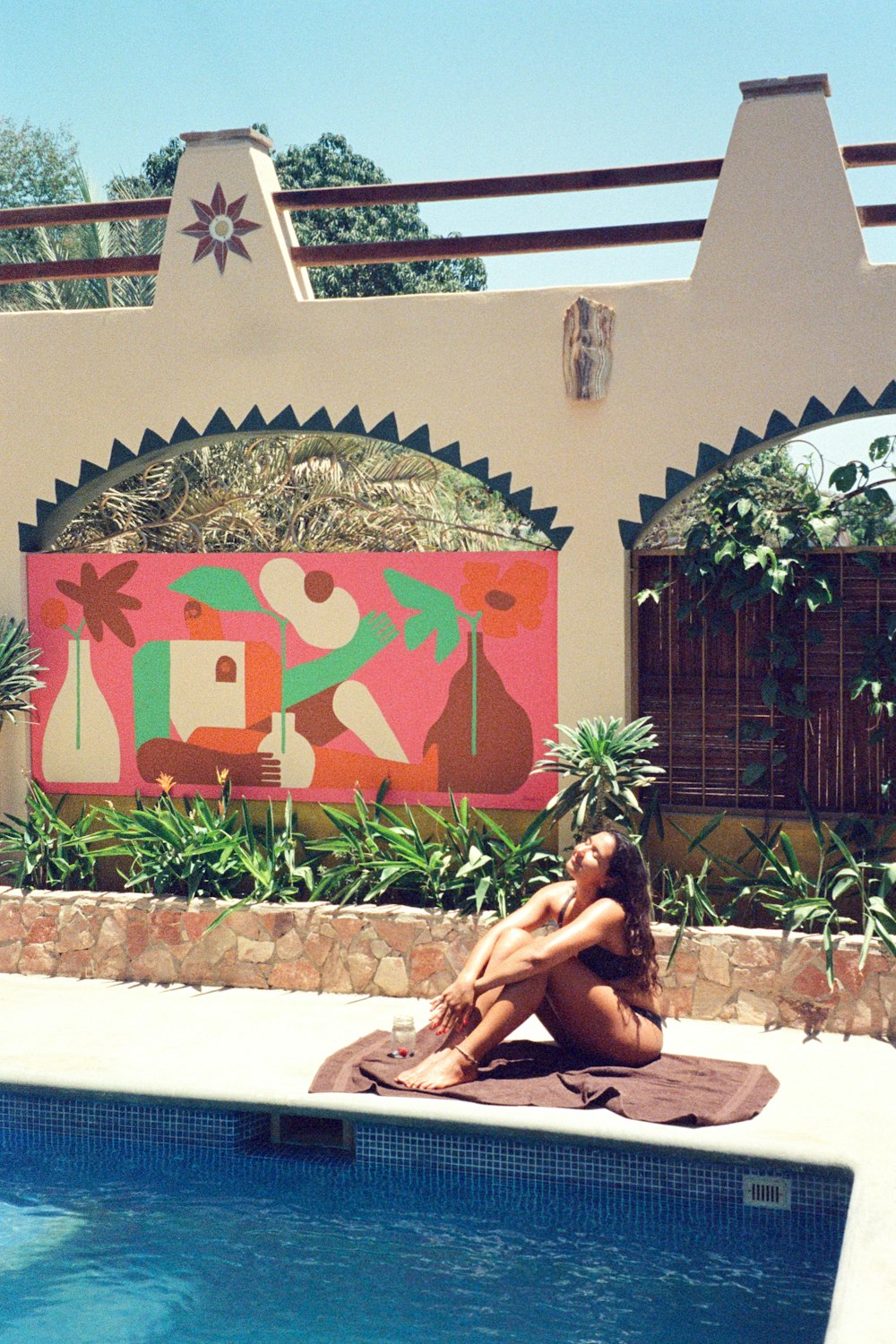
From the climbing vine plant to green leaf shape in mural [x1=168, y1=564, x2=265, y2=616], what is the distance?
98.2 inches

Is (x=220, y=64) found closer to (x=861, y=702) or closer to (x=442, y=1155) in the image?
(x=861, y=702)

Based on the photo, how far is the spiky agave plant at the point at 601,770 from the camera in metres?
7.62

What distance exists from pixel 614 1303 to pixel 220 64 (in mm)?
16818

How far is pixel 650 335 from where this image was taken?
801 centimetres

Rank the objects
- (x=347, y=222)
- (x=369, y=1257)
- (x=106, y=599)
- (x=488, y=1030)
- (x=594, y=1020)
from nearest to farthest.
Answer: (x=369, y=1257), (x=488, y=1030), (x=594, y=1020), (x=106, y=599), (x=347, y=222)

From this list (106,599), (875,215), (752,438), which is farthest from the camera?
(106,599)

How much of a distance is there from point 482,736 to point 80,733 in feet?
8.81

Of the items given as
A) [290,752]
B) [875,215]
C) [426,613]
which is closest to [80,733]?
[290,752]

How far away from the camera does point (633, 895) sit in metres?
6.07

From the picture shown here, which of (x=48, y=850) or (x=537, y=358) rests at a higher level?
(x=537, y=358)

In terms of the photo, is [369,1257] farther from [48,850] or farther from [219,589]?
[219,589]

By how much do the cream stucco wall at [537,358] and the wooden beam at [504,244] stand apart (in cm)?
17

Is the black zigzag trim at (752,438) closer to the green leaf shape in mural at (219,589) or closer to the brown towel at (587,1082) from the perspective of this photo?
the green leaf shape in mural at (219,589)

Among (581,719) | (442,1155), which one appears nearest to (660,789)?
(581,719)
